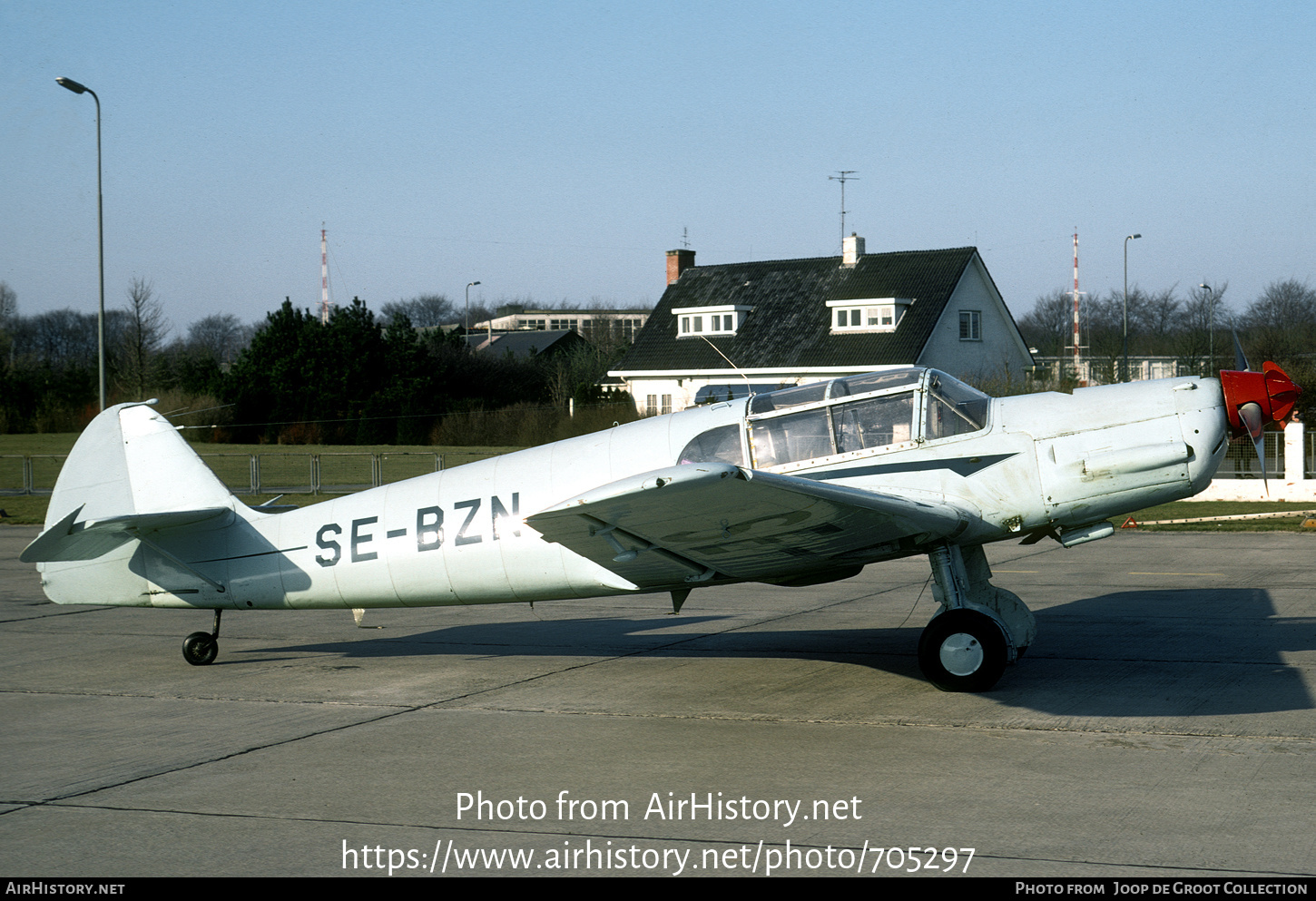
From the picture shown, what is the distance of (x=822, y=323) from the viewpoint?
4438 centimetres

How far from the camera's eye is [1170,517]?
869 inches

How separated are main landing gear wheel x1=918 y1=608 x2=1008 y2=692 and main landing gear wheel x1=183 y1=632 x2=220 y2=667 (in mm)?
5908

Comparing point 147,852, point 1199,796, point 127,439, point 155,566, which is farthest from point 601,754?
point 127,439

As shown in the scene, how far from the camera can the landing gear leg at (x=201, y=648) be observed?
31.4 feet

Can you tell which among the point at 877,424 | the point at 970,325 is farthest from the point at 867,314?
the point at 877,424

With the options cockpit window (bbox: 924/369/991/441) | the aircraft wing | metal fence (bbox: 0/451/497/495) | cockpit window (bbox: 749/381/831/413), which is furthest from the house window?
the aircraft wing

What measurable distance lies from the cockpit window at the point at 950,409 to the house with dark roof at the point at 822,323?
105 feet

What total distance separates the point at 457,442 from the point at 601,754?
40162 mm

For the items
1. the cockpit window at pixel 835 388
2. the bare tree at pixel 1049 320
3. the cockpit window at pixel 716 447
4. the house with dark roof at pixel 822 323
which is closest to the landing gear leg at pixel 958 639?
the cockpit window at pixel 835 388

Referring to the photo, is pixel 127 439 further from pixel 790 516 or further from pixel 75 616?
pixel 790 516

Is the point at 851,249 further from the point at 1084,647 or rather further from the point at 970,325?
the point at 1084,647

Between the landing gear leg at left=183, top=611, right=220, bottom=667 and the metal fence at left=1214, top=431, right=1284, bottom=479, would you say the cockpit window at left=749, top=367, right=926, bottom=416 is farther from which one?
the metal fence at left=1214, top=431, right=1284, bottom=479

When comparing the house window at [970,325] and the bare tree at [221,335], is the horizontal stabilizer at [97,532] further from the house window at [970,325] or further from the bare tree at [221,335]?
the bare tree at [221,335]

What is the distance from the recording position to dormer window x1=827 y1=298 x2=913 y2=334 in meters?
42.6
